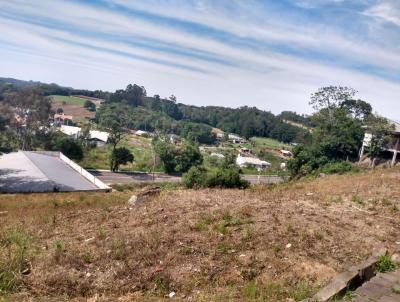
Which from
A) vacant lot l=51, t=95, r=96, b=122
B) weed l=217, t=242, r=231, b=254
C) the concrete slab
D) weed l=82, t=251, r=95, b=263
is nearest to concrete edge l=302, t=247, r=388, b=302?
Result: weed l=217, t=242, r=231, b=254

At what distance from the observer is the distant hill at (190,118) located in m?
98.4

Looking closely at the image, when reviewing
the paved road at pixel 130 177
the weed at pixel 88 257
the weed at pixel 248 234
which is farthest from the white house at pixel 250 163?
the weed at pixel 88 257

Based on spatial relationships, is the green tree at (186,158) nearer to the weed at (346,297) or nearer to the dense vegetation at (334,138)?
the dense vegetation at (334,138)

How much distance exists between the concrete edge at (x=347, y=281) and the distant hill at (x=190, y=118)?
2700 inches

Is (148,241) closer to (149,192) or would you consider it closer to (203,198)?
(203,198)

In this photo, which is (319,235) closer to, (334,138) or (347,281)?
(347,281)

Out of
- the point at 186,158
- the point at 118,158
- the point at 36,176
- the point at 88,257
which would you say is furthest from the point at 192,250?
the point at 186,158

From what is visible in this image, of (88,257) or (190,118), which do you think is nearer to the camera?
(88,257)

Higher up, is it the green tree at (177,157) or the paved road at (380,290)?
the paved road at (380,290)

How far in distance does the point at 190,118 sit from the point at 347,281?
132 m

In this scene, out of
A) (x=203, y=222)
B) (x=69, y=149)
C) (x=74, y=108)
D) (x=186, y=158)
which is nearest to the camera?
(x=203, y=222)

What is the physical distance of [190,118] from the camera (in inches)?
5330

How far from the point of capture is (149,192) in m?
10.0

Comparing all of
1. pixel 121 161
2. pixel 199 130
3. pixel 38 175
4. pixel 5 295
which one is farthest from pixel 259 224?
pixel 199 130
